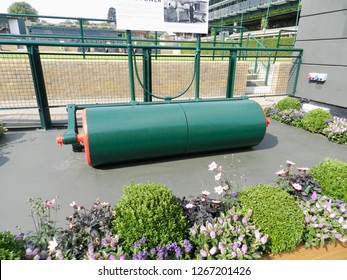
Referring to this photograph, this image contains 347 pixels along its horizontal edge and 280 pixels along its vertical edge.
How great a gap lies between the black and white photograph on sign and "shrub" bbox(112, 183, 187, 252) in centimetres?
349

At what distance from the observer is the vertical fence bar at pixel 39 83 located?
4734 millimetres

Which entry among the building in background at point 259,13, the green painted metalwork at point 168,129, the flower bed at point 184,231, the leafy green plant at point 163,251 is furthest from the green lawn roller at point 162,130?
the building in background at point 259,13

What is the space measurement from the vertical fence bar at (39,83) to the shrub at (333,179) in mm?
5096

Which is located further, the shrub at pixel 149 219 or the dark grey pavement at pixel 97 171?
the dark grey pavement at pixel 97 171

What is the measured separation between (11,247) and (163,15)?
4.02 metres

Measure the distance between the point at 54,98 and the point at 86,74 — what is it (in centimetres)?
129

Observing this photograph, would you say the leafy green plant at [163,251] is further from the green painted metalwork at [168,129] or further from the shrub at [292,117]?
the shrub at [292,117]

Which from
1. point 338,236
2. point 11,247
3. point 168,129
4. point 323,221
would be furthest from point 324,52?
point 11,247

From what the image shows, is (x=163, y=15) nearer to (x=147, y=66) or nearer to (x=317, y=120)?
(x=147, y=66)

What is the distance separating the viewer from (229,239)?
200cm

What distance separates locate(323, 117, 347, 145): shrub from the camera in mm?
4551

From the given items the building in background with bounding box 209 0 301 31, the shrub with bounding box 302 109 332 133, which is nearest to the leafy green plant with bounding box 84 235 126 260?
the shrub with bounding box 302 109 332 133
